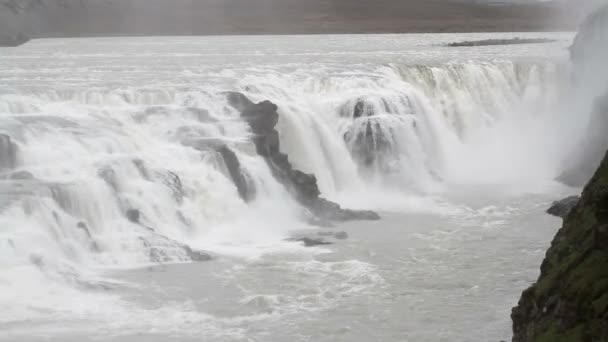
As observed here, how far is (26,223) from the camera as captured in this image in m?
20.1

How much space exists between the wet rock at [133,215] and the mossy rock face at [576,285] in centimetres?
1008

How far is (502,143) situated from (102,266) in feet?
65.7

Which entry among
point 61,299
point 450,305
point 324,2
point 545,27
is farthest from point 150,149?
point 324,2

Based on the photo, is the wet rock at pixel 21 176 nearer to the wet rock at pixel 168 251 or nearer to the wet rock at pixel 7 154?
the wet rock at pixel 7 154

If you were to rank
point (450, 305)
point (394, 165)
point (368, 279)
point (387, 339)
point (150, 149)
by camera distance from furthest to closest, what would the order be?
point (394, 165), point (150, 149), point (368, 279), point (450, 305), point (387, 339)

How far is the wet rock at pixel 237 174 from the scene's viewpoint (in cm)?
2614

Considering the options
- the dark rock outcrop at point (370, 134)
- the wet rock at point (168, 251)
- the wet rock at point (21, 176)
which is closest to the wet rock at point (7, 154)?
the wet rock at point (21, 176)

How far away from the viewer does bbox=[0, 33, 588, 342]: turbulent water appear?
17.7 meters

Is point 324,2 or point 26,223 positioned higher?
point 324,2

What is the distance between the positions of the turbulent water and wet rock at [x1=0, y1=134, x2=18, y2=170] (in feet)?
0.17

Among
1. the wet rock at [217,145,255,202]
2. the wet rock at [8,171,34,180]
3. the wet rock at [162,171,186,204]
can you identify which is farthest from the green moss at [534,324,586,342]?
the wet rock at [217,145,255,202]

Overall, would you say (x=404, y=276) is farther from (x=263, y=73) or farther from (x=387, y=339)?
(x=263, y=73)

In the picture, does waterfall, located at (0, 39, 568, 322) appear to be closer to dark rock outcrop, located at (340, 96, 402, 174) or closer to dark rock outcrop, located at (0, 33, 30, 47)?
dark rock outcrop, located at (340, 96, 402, 174)

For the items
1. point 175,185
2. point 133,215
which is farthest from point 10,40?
point 133,215
